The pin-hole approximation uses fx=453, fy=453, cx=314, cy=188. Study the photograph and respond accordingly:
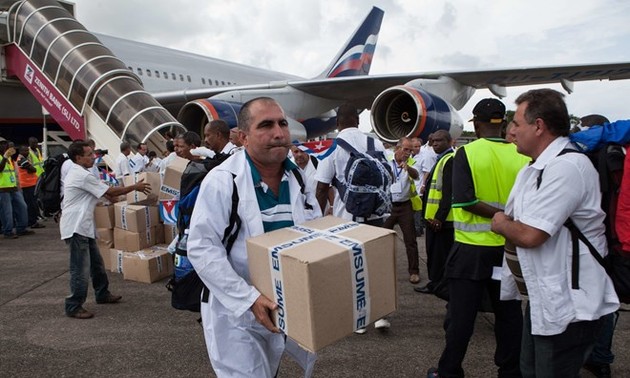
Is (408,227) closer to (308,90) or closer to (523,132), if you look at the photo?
(523,132)

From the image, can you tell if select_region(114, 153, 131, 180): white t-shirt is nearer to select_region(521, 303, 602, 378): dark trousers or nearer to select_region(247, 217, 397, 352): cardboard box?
select_region(247, 217, 397, 352): cardboard box

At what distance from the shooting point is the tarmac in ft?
10.6

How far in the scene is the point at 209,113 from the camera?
29.8 feet

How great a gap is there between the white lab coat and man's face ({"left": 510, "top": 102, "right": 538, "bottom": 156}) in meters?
1.01

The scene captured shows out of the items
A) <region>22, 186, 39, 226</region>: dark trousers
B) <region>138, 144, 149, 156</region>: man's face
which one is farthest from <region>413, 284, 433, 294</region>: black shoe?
<region>22, 186, 39, 226</region>: dark trousers

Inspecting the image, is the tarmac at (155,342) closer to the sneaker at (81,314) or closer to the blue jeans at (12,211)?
the sneaker at (81,314)

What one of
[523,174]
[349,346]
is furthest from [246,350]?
[349,346]

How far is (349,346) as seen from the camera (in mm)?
3609

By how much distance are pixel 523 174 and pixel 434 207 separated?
7.73ft

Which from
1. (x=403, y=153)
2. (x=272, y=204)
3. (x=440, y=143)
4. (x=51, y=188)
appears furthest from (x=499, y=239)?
(x=51, y=188)

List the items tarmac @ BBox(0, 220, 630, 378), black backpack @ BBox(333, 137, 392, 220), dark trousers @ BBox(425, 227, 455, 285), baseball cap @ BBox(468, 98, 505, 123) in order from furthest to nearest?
dark trousers @ BBox(425, 227, 455, 285) < black backpack @ BBox(333, 137, 392, 220) < tarmac @ BBox(0, 220, 630, 378) < baseball cap @ BBox(468, 98, 505, 123)

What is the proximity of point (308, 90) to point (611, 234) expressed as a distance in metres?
10.5

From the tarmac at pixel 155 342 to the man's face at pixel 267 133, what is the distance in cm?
Answer: 191

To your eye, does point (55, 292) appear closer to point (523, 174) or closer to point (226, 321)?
point (226, 321)
